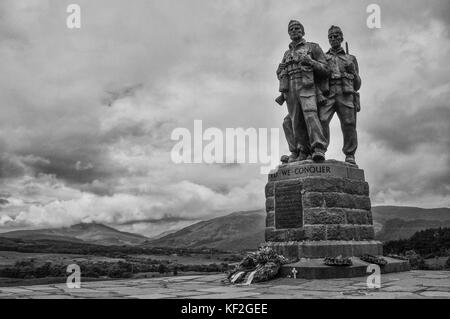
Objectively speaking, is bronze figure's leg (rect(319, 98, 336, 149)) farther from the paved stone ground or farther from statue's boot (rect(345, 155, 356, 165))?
the paved stone ground

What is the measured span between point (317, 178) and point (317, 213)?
0.85m

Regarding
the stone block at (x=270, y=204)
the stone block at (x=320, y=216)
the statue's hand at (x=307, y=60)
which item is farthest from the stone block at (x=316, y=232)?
the statue's hand at (x=307, y=60)

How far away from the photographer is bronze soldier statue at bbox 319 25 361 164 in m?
12.0

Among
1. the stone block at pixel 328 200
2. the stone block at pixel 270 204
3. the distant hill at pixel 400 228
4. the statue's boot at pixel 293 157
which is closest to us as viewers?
the stone block at pixel 328 200

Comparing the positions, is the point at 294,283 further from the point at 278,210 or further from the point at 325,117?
the point at 325,117

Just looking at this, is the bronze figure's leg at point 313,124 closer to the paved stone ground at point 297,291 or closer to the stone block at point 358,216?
the stone block at point 358,216

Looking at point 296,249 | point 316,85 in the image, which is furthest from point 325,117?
point 296,249

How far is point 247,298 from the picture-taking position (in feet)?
22.3

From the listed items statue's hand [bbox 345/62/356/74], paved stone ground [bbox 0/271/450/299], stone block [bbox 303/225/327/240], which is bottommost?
paved stone ground [bbox 0/271/450/299]

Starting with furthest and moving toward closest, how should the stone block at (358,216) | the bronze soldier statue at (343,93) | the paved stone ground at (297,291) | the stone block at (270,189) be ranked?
the bronze soldier statue at (343,93) < the stone block at (270,189) < the stone block at (358,216) < the paved stone ground at (297,291)

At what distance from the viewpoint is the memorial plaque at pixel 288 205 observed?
1077 cm

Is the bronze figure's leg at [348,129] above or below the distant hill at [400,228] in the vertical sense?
above

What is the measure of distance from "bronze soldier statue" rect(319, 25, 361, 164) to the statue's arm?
49 cm

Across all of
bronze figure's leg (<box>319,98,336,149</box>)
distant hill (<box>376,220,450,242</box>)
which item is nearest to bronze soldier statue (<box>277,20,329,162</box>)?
bronze figure's leg (<box>319,98,336,149</box>)
